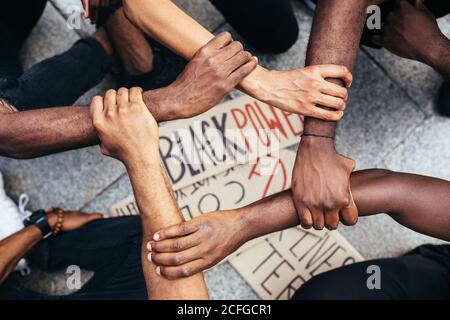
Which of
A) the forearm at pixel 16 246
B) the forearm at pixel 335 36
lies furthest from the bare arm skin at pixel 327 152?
the forearm at pixel 16 246

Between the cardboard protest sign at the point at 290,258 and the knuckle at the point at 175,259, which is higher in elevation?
the knuckle at the point at 175,259

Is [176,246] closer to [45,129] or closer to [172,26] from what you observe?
[45,129]

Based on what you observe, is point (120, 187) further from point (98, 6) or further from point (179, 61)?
point (98, 6)

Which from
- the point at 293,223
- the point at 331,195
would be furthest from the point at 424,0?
the point at 293,223

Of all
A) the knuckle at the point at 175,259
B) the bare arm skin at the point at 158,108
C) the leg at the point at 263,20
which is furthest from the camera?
the leg at the point at 263,20

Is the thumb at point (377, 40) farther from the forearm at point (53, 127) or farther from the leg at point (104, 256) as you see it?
the leg at point (104, 256)

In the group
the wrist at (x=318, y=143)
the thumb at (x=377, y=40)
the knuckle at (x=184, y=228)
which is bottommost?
the knuckle at (x=184, y=228)

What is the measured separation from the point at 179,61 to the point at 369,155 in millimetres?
854

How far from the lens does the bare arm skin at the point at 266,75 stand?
1.34 meters

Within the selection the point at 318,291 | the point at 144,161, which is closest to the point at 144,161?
the point at 144,161

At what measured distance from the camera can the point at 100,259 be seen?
64.2 inches

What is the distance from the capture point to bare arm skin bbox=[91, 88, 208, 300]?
1241mm

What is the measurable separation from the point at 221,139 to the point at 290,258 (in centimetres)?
53

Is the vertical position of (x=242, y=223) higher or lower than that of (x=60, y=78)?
lower
